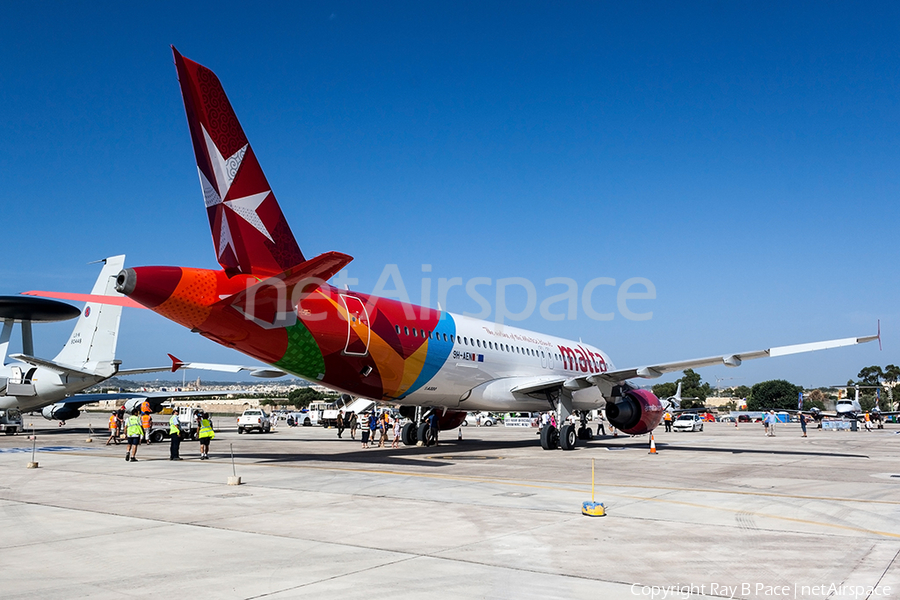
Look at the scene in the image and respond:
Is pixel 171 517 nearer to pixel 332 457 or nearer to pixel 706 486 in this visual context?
pixel 706 486

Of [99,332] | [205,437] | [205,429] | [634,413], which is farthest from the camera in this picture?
[99,332]

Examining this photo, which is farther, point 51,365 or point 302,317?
point 51,365

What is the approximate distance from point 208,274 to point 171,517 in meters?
6.69

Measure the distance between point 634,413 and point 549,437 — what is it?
3476 millimetres

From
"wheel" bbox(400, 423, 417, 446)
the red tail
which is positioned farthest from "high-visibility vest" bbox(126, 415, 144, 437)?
"wheel" bbox(400, 423, 417, 446)

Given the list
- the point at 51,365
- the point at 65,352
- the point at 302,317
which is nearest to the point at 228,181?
the point at 302,317

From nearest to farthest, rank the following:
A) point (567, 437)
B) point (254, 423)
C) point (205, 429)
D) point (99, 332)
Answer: point (205, 429), point (567, 437), point (99, 332), point (254, 423)

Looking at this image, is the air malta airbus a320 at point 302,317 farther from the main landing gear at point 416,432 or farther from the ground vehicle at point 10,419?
the ground vehicle at point 10,419

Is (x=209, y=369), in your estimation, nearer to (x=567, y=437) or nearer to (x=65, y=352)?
(x=65, y=352)

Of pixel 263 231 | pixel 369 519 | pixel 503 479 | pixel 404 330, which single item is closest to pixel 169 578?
pixel 369 519

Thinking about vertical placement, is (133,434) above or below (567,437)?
above

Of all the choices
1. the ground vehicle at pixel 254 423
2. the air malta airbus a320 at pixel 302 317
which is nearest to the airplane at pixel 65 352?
the ground vehicle at pixel 254 423

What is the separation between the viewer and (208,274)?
14.8m

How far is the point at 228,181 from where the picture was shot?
50.1ft
